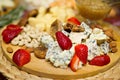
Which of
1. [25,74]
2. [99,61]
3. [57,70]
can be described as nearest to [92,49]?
[99,61]

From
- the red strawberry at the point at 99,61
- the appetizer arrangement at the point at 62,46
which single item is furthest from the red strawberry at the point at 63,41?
the red strawberry at the point at 99,61

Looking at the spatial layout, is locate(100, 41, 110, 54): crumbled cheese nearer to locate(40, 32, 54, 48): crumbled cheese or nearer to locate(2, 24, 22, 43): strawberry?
locate(40, 32, 54, 48): crumbled cheese

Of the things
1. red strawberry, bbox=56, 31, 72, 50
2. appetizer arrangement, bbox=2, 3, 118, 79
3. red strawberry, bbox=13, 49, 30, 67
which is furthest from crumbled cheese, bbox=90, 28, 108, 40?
red strawberry, bbox=13, 49, 30, 67

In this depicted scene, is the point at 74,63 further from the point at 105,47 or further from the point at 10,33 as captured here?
the point at 10,33

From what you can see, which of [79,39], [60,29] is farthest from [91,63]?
[60,29]

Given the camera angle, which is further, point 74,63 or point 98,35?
point 98,35

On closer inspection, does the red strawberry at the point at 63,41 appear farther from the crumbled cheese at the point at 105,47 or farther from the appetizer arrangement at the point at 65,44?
the crumbled cheese at the point at 105,47

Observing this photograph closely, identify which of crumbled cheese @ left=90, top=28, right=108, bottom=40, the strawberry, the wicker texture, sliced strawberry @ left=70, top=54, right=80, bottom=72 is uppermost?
the strawberry
